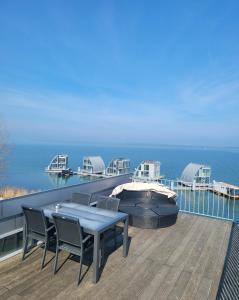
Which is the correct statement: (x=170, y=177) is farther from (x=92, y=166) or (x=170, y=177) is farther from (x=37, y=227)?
(x=37, y=227)

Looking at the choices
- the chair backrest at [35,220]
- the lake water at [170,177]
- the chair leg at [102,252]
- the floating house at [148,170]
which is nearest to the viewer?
A: the chair backrest at [35,220]

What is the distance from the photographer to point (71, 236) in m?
2.52

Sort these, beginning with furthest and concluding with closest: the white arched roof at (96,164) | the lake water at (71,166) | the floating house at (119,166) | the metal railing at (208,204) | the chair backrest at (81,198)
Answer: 1. the white arched roof at (96,164)
2. the floating house at (119,166)
3. the lake water at (71,166)
4. the metal railing at (208,204)
5. the chair backrest at (81,198)

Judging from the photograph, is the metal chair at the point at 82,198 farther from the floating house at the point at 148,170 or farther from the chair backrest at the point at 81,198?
the floating house at the point at 148,170

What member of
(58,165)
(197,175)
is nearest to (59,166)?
(58,165)

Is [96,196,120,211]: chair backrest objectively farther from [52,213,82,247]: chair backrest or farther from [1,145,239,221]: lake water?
[1,145,239,221]: lake water

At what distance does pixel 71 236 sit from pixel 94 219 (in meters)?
0.42

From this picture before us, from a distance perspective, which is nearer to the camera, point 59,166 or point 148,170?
point 148,170

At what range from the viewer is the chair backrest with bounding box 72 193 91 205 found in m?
3.79

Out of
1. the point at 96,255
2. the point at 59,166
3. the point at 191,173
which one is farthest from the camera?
the point at 59,166

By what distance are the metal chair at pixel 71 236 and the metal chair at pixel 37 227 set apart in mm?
252

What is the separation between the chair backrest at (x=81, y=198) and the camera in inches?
149

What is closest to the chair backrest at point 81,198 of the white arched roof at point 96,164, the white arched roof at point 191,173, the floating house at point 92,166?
the white arched roof at point 191,173

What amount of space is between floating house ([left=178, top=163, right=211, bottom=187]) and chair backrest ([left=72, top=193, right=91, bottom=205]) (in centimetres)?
2816
